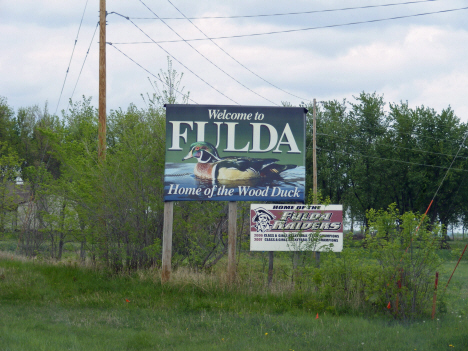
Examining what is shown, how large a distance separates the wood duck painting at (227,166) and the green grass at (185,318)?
2214 mm

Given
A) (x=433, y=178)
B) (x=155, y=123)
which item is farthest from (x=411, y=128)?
(x=155, y=123)

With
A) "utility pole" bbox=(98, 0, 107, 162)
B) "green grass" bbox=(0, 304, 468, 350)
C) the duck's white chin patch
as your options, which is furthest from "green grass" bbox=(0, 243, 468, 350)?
"utility pole" bbox=(98, 0, 107, 162)

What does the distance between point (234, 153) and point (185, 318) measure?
4312 mm

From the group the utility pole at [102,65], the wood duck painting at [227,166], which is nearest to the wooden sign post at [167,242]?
the wood duck painting at [227,166]

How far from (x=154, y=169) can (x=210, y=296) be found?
13.4 ft

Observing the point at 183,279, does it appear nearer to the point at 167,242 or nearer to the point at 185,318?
the point at 167,242

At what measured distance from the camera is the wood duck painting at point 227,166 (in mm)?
11688

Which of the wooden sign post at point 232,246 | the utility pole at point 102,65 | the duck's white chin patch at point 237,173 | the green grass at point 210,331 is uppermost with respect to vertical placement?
the utility pole at point 102,65

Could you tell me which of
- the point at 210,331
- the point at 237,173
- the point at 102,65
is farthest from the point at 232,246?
the point at 102,65

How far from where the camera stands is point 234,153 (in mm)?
11781

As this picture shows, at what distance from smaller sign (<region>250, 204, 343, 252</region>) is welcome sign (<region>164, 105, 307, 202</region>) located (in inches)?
14.6

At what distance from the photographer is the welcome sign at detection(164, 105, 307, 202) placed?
1165cm

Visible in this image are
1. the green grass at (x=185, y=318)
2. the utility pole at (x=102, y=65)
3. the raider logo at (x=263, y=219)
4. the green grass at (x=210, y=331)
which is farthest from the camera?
the utility pole at (x=102, y=65)

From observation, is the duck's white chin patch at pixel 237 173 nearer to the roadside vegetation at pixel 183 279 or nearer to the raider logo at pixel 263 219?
the raider logo at pixel 263 219
